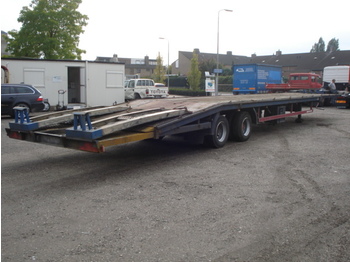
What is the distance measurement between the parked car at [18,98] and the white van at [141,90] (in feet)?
41.8

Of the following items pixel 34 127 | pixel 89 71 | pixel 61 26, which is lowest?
pixel 34 127

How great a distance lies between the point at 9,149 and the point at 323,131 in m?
10.3

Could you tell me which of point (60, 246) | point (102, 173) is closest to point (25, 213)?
point (60, 246)

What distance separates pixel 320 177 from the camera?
7113 mm

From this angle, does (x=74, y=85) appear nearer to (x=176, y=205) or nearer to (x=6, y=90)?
(x=6, y=90)

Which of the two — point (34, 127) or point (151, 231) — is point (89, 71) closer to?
point (34, 127)

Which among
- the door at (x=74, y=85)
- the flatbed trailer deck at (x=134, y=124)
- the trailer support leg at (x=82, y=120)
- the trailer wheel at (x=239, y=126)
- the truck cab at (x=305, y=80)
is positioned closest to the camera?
the trailer support leg at (x=82, y=120)

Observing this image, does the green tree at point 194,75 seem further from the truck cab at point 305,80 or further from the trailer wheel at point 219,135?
the trailer wheel at point 219,135

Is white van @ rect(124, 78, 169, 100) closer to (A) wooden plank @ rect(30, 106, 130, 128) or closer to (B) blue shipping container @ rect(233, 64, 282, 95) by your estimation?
(B) blue shipping container @ rect(233, 64, 282, 95)

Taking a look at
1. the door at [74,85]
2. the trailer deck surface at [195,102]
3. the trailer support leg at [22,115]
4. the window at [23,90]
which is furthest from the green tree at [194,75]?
the trailer support leg at [22,115]

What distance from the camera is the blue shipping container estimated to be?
1139 inches

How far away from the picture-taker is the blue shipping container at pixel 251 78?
28.9 m

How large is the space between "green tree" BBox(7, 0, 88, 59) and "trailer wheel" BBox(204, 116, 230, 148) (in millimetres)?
24352

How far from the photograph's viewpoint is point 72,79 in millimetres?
24297
